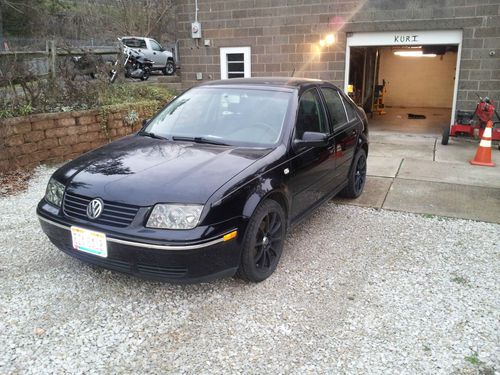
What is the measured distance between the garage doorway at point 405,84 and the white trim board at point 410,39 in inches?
90.0

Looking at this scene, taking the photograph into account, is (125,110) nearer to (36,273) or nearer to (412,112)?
(36,273)

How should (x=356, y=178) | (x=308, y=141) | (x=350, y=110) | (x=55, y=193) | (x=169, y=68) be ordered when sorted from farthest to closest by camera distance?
1. (x=169, y=68)
2. (x=356, y=178)
3. (x=350, y=110)
4. (x=308, y=141)
5. (x=55, y=193)

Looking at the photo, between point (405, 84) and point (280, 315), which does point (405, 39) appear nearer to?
point (280, 315)

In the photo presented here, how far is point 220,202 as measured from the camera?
2979 millimetres

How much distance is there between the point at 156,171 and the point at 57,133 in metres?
4.54

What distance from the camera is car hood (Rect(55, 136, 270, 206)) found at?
2.98 m

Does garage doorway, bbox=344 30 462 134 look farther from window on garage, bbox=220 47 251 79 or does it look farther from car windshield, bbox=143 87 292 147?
car windshield, bbox=143 87 292 147

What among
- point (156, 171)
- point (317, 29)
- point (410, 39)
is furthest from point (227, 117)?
point (317, 29)

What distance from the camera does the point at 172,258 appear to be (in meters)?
2.85

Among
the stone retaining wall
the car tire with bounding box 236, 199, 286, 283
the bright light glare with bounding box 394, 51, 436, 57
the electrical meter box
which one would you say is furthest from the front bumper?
the bright light glare with bounding box 394, 51, 436, 57

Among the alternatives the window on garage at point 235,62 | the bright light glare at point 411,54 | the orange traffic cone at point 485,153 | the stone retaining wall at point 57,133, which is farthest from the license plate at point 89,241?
the bright light glare at point 411,54

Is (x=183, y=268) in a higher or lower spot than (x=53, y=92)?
lower

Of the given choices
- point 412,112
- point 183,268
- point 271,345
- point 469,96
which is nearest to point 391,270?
point 271,345

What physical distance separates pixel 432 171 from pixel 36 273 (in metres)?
5.90
